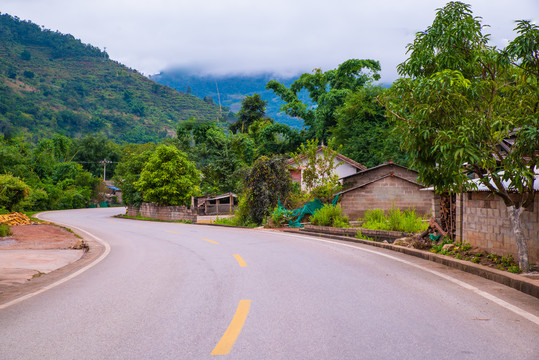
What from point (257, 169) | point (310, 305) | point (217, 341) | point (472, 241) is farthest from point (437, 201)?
point (257, 169)

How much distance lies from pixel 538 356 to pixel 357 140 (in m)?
39.8

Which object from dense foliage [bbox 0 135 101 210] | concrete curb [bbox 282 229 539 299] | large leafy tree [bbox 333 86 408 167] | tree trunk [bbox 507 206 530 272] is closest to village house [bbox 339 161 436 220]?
concrete curb [bbox 282 229 539 299]

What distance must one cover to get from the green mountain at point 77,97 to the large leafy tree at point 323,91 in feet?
225

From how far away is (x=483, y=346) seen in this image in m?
4.19

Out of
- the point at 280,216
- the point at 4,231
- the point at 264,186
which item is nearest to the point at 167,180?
the point at 264,186

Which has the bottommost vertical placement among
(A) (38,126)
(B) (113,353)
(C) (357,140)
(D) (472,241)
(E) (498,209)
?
(B) (113,353)

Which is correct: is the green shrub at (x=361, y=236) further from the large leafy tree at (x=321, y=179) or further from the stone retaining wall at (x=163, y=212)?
the stone retaining wall at (x=163, y=212)

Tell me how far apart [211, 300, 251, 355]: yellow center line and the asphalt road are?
0.01 m

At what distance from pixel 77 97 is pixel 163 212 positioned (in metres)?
111

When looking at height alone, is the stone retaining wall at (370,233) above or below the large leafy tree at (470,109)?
below

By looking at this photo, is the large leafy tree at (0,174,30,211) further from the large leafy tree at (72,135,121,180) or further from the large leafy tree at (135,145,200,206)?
the large leafy tree at (72,135,121,180)

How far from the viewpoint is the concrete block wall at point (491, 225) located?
8.30 m

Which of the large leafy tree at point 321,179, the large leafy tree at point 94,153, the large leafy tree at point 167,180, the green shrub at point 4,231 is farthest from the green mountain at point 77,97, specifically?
the large leafy tree at point 321,179

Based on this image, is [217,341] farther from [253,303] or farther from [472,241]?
[472,241]
